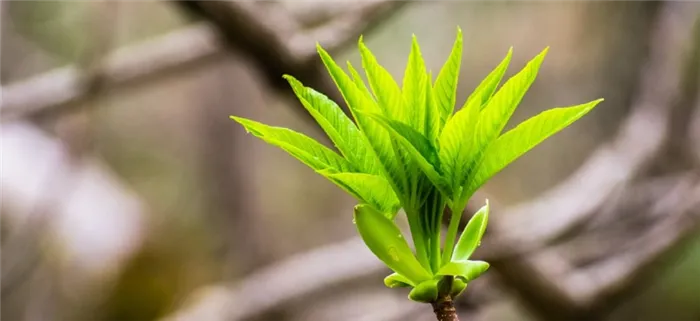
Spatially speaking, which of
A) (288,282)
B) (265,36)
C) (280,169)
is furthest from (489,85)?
(280,169)

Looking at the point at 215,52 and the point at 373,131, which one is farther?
the point at 215,52

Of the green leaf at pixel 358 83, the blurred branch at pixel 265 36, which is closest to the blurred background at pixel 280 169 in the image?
the blurred branch at pixel 265 36

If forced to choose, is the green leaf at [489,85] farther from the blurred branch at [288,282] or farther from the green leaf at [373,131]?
the blurred branch at [288,282]

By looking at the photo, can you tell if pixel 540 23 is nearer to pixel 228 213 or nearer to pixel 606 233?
pixel 606 233

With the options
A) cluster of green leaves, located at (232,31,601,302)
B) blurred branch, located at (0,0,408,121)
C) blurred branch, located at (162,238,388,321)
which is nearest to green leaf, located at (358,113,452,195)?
cluster of green leaves, located at (232,31,601,302)

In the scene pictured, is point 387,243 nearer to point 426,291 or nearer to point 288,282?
point 426,291

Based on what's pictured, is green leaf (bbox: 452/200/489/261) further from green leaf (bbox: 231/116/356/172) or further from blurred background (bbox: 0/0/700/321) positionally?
blurred background (bbox: 0/0/700/321)
